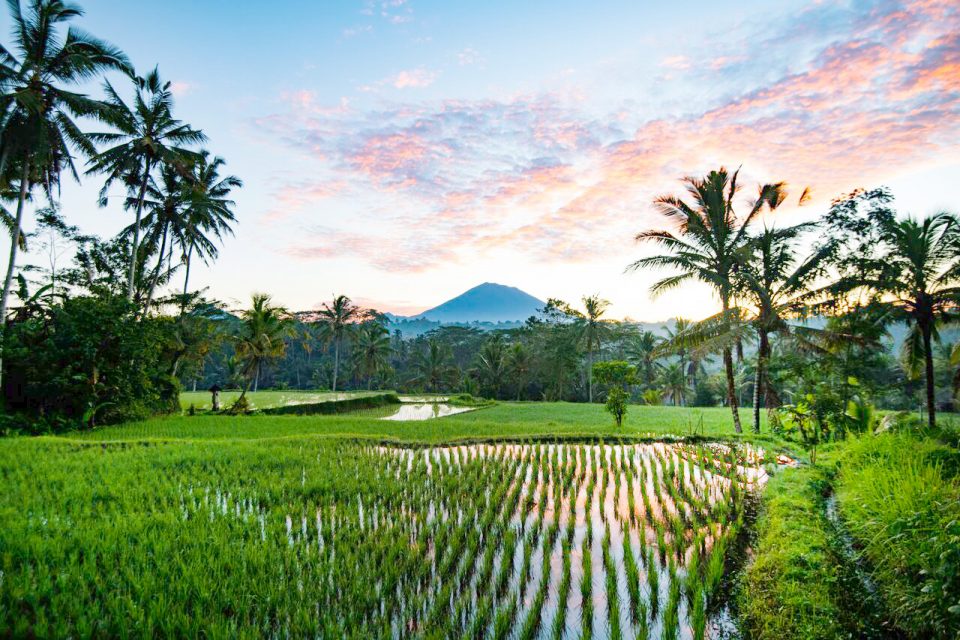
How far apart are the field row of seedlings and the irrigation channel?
0.9 inches

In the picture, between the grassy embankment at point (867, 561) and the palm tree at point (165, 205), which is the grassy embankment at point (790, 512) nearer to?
the grassy embankment at point (867, 561)

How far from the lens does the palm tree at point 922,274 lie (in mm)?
11234

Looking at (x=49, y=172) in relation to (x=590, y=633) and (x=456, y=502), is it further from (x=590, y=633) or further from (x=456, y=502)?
(x=590, y=633)

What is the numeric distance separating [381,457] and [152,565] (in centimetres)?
539

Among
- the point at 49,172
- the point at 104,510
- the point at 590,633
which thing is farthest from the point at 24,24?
the point at 590,633

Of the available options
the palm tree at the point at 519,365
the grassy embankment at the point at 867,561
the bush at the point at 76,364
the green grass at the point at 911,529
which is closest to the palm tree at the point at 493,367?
the palm tree at the point at 519,365

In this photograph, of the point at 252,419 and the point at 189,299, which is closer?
the point at 252,419

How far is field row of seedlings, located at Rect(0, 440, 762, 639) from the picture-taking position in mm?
3420

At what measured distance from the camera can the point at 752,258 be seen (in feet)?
39.1

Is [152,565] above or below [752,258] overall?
below

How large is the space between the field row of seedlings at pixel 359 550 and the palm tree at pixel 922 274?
7.77 metres

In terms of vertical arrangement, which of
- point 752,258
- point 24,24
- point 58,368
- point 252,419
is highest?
point 24,24

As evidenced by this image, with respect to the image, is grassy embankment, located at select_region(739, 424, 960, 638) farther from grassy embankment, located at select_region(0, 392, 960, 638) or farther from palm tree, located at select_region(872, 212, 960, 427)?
palm tree, located at select_region(872, 212, 960, 427)

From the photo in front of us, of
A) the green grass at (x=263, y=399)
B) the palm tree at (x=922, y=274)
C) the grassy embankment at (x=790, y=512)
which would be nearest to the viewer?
the grassy embankment at (x=790, y=512)
